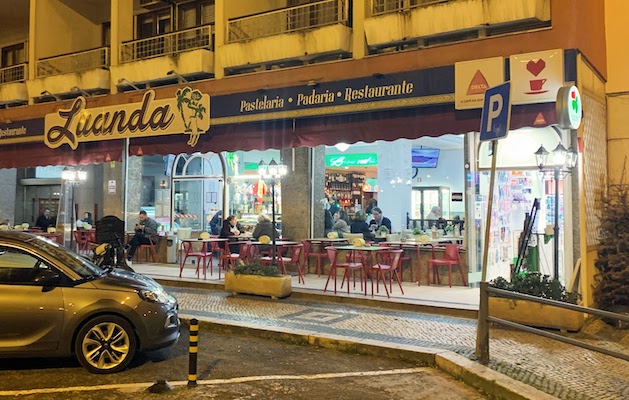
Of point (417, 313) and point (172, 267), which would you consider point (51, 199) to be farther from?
point (417, 313)

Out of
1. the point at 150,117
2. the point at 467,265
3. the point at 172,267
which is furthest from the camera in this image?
the point at 172,267

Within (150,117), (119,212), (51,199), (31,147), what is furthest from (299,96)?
(51,199)

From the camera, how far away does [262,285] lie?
10594 millimetres

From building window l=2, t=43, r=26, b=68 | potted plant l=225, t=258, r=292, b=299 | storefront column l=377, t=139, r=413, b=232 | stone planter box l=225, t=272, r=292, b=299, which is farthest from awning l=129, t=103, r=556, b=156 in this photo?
building window l=2, t=43, r=26, b=68

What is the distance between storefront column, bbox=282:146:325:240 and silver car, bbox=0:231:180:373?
7667 millimetres

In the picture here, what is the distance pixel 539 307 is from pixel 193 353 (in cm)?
499

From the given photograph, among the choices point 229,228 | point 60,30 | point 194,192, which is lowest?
point 229,228

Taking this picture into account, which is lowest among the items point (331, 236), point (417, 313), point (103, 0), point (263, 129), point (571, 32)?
point (417, 313)

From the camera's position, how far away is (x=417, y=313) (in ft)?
30.8

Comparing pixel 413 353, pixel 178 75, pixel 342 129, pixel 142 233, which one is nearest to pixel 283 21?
pixel 178 75

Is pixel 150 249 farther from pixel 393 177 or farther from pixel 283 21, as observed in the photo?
pixel 393 177

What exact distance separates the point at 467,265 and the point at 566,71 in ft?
14.5

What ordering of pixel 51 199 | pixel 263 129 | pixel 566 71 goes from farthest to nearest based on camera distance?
1. pixel 51 199
2. pixel 263 129
3. pixel 566 71

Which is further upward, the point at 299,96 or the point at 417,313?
the point at 299,96
